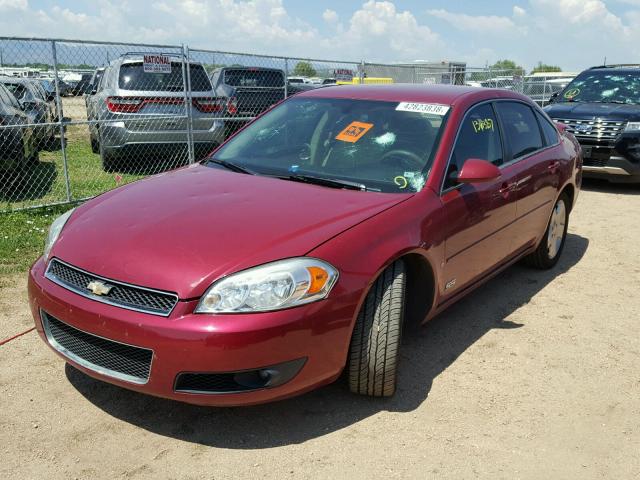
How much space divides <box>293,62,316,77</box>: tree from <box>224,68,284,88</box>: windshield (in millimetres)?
347

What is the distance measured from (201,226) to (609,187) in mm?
8583

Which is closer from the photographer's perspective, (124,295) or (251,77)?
(124,295)

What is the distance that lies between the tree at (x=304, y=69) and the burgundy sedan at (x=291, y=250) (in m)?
6.34

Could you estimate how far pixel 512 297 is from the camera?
4879 millimetres

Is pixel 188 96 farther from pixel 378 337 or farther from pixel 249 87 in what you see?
pixel 378 337

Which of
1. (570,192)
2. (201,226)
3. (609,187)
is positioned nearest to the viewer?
(201,226)

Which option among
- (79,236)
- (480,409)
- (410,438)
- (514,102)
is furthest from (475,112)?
(79,236)

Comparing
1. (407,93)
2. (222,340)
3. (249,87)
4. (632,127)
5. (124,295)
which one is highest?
(407,93)

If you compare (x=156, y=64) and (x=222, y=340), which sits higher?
(x=156, y=64)

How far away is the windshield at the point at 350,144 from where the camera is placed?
365 centimetres

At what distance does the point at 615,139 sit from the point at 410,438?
7541mm

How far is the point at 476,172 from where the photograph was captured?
3590mm

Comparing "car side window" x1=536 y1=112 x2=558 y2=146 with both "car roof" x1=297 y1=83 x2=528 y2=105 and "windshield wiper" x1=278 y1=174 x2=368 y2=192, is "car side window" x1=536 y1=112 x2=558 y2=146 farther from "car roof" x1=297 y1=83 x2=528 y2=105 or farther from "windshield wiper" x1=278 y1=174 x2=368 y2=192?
"windshield wiper" x1=278 y1=174 x2=368 y2=192

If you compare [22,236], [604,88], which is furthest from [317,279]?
[604,88]
